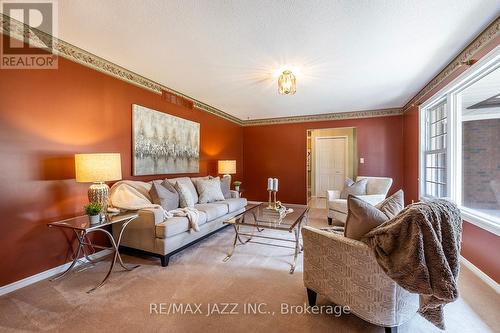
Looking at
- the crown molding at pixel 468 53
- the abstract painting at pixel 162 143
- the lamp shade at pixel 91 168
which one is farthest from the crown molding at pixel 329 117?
the lamp shade at pixel 91 168

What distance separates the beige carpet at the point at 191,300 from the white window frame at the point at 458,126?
594mm

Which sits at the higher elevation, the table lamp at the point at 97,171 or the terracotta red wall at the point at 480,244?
the table lamp at the point at 97,171

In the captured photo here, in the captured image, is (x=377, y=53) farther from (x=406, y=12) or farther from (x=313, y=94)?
(x=313, y=94)

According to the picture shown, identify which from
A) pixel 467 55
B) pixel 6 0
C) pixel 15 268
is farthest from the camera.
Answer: pixel 467 55

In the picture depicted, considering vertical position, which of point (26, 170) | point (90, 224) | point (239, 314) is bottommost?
point (239, 314)

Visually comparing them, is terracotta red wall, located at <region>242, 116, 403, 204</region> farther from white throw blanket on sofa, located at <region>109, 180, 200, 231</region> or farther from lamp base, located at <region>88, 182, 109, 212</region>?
lamp base, located at <region>88, 182, 109, 212</region>

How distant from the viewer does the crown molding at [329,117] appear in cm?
503

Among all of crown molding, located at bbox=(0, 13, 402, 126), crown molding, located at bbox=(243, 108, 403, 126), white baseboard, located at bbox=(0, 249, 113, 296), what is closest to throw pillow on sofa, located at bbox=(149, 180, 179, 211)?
white baseboard, located at bbox=(0, 249, 113, 296)

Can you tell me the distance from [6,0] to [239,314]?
3082mm

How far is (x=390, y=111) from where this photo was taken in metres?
5.01

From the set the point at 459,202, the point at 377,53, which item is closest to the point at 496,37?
the point at 377,53

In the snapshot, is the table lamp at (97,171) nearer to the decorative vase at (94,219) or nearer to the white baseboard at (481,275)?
the decorative vase at (94,219)

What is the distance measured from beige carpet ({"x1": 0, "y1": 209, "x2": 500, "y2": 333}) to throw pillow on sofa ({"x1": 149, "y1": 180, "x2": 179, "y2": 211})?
0.68 m

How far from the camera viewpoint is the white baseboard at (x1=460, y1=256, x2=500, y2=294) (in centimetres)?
204
